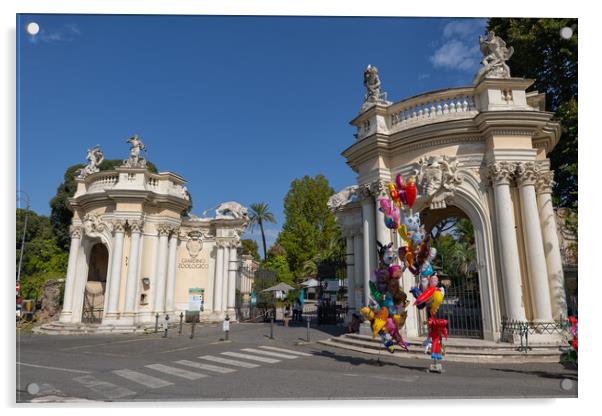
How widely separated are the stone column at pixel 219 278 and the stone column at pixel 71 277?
21.9 ft

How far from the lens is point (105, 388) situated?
20.8 ft

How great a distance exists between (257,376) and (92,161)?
663 inches

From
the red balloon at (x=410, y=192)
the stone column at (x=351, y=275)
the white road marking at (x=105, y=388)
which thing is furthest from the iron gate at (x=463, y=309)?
the white road marking at (x=105, y=388)

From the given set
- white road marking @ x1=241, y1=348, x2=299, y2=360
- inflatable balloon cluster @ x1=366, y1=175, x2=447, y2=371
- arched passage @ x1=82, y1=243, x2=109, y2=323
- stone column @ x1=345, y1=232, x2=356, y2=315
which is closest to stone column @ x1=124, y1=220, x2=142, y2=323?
arched passage @ x1=82, y1=243, x2=109, y2=323

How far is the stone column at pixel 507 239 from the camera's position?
9.54 m

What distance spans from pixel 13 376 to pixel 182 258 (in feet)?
48.1

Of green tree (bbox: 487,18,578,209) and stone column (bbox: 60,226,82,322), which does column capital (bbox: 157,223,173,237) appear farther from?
green tree (bbox: 487,18,578,209)

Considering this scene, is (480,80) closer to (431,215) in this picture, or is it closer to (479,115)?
(479,115)

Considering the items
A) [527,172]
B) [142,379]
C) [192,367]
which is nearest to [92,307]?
[192,367]

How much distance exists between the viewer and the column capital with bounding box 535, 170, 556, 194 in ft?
35.7

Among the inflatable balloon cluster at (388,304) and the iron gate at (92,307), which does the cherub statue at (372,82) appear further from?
the iron gate at (92,307)

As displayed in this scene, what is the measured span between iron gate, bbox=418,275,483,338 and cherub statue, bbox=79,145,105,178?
17.4 m

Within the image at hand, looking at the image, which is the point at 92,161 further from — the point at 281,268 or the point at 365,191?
the point at 281,268

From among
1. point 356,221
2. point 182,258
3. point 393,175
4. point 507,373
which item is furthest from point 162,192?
point 507,373
